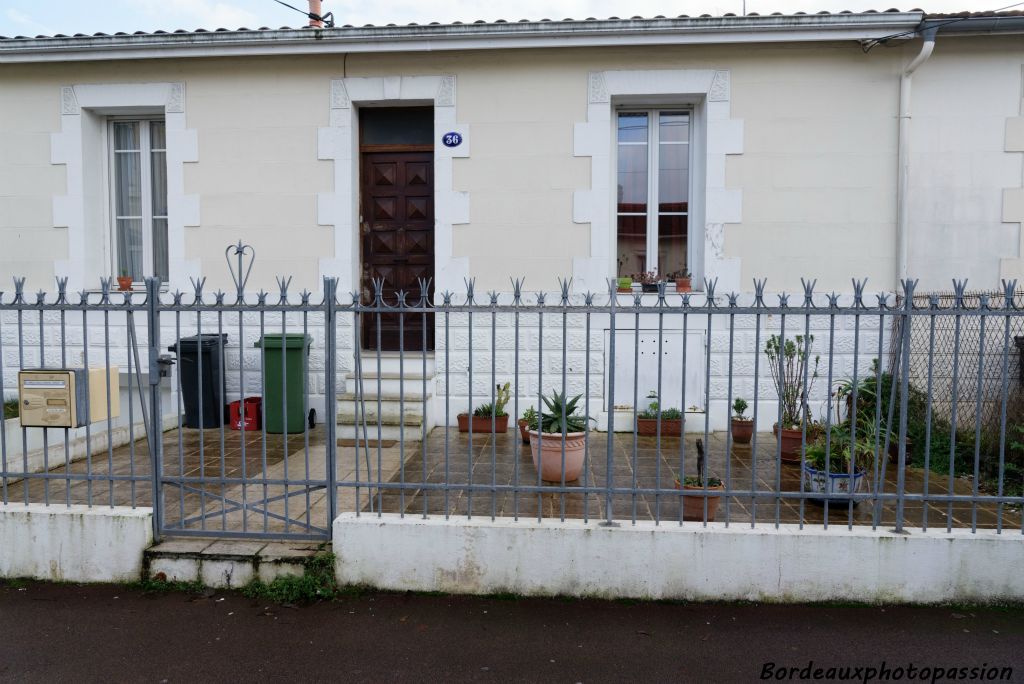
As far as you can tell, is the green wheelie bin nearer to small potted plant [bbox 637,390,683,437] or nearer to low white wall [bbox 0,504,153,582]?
low white wall [bbox 0,504,153,582]

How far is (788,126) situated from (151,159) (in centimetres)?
713

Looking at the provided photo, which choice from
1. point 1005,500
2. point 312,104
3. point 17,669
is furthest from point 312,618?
point 312,104

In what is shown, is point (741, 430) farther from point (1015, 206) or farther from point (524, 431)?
point (1015, 206)

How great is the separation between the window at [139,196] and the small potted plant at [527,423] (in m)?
4.73

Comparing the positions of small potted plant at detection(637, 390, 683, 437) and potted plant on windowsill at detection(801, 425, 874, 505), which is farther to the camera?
small potted plant at detection(637, 390, 683, 437)

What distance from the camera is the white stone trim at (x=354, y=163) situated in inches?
297

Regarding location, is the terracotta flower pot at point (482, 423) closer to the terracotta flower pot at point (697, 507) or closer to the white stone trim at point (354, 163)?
the white stone trim at point (354, 163)

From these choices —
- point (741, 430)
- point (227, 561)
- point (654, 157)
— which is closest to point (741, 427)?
point (741, 430)

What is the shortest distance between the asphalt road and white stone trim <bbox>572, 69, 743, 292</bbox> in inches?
165

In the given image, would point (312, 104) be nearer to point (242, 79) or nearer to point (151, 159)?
point (242, 79)

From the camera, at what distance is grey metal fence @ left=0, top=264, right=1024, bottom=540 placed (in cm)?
428

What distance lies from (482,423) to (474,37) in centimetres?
391

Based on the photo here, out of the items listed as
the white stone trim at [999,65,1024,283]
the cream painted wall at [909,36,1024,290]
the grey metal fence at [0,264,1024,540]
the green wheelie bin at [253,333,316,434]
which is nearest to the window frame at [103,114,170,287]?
the grey metal fence at [0,264,1024,540]

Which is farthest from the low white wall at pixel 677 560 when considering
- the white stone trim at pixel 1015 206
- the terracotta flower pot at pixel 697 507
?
the white stone trim at pixel 1015 206
